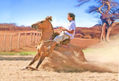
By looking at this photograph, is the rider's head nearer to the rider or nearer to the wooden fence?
the rider

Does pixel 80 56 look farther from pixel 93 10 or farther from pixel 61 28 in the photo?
pixel 93 10

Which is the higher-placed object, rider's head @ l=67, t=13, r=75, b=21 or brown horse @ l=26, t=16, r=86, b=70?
rider's head @ l=67, t=13, r=75, b=21

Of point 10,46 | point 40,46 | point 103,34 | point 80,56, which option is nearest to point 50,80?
point 40,46

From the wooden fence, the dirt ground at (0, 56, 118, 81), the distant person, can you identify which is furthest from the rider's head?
the wooden fence

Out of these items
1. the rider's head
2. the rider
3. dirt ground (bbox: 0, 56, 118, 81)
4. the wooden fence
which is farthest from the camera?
the wooden fence

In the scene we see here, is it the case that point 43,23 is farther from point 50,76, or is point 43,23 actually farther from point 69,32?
point 50,76

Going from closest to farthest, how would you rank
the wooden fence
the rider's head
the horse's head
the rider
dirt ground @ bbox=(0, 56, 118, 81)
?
dirt ground @ bbox=(0, 56, 118, 81)
the rider
the rider's head
the horse's head
the wooden fence

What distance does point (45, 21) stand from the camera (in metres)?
7.28

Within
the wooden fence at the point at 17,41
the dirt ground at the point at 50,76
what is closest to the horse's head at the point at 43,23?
the dirt ground at the point at 50,76

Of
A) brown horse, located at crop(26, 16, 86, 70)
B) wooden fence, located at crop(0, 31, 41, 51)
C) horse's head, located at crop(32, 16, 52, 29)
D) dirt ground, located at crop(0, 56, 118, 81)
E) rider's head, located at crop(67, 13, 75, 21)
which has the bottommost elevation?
wooden fence, located at crop(0, 31, 41, 51)

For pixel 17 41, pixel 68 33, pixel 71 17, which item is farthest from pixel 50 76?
pixel 17 41

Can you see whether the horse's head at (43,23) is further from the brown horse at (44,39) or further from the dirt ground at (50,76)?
the dirt ground at (50,76)

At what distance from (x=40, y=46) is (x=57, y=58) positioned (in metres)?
0.78

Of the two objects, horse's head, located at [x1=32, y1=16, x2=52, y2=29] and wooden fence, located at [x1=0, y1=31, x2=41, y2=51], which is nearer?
horse's head, located at [x1=32, y1=16, x2=52, y2=29]
